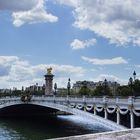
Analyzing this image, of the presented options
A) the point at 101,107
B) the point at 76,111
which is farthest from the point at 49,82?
the point at 101,107

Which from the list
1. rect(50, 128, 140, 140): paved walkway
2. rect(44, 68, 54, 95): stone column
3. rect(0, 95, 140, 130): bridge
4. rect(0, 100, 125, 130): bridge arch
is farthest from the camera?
rect(44, 68, 54, 95): stone column

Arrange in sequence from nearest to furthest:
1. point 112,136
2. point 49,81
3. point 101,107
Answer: point 112,136 < point 101,107 < point 49,81

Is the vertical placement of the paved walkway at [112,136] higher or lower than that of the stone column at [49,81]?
lower

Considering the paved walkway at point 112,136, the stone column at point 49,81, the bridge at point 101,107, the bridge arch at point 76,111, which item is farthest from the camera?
the stone column at point 49,81

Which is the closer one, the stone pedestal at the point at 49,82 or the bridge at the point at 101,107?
the bridge at the point at 101,107

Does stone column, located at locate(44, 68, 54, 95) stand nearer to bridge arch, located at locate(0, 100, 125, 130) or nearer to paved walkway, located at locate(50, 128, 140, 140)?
bridge arch, located at locate(0, 100, 125, 130)

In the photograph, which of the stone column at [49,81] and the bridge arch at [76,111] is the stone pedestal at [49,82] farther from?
the bridge arch at [76,111]

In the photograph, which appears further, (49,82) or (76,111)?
(49,82)

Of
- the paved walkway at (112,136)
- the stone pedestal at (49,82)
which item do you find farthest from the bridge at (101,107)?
the stone pedestal at (49,82)

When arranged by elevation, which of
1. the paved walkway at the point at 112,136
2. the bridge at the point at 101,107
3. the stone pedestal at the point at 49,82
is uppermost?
the stone pedestal at the point at 49,82

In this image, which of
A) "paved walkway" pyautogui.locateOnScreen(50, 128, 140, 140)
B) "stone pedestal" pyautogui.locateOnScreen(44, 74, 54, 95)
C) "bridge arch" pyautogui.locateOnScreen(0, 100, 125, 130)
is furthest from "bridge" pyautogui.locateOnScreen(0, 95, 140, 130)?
"stone pedestal" pyautogui.locateOnScreen(44, 74, 54, 95)

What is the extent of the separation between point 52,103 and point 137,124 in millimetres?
24668

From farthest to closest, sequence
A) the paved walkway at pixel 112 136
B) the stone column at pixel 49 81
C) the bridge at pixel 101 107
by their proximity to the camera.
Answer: the stone column at pixel 49 81, the bridge at pixel 101 107, the paved walkway at pixel 112 136

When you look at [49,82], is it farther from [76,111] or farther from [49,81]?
[76,111]
